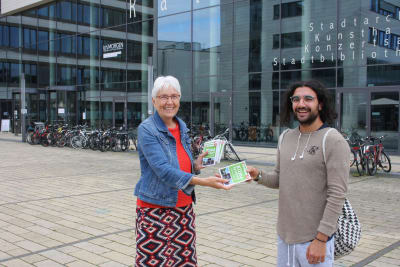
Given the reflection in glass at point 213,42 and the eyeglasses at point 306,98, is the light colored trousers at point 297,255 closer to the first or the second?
the eyeglasses at point 306,98

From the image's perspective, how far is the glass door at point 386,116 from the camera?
47.8 feet

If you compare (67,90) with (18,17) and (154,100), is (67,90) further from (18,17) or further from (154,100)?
(154,100)

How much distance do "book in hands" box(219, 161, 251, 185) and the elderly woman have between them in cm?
19

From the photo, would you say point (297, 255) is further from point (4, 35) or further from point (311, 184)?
point (4, 35)

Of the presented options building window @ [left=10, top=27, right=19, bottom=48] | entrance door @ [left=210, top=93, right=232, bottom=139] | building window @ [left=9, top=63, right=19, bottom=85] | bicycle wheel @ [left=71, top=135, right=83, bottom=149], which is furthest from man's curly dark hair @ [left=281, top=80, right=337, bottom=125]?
building window @ [left=10, top=27, right=19, bottom=48]

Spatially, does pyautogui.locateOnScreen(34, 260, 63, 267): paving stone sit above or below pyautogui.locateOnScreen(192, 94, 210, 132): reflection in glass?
below

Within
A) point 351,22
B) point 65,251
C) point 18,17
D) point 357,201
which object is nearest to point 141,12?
point 351,22

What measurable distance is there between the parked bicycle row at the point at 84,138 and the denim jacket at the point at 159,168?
14195 mm

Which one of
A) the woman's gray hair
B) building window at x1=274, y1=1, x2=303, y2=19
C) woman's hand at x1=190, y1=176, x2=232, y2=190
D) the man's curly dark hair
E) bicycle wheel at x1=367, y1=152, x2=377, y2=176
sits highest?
building window at x1=274, y1=1, x2=303, y2=19

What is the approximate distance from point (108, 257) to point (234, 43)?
15594 mm

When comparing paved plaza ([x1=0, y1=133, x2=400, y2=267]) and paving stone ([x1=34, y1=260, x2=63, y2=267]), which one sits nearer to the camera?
paving stone ([x1=34, y1=260, x2=63, y2=267])

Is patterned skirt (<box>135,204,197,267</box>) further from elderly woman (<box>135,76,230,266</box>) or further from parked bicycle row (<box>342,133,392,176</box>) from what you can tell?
parked bicycle row (<box>342,133,392,176</box>)

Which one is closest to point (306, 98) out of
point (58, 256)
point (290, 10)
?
point (58, 256)

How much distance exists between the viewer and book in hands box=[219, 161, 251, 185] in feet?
7.97
